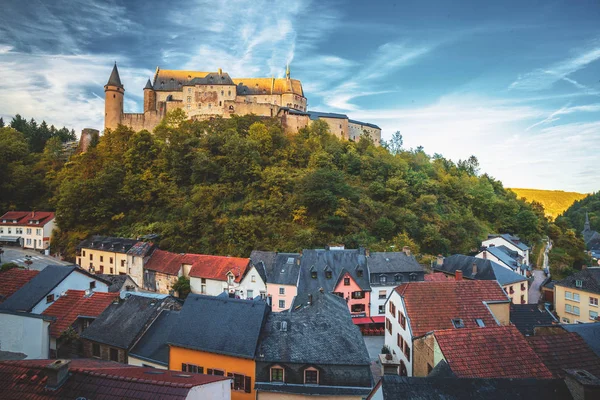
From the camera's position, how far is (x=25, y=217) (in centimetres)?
4438

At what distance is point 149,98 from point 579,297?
6518 centimetres

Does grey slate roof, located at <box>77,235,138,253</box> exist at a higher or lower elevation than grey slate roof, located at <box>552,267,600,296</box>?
higher

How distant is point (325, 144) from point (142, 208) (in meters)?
27.6

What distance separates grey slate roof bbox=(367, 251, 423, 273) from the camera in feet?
95.8

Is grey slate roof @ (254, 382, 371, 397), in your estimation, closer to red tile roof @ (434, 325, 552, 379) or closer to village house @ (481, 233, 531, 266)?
red tile roof @ (434, 325, 552, 379)

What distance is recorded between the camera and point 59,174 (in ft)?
167

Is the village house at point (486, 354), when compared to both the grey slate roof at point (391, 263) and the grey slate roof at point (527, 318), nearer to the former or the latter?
the grey slate roof at point (527, 318)

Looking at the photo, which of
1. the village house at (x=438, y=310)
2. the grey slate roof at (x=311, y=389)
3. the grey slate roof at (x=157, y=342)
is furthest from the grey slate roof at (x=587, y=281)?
the grey slate roof at (x=157, y=342)

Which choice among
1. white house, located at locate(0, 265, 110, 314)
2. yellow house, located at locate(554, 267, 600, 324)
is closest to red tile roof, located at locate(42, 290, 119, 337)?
white house, located at locate(0, 265, 110, 314)

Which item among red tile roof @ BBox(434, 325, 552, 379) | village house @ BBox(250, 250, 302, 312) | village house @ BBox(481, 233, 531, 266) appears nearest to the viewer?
red tile roof @ BBox(434, 325, 552, 379)

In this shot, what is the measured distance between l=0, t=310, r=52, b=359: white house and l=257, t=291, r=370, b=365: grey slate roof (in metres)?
8.48

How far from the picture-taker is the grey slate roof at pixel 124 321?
15.5 metres

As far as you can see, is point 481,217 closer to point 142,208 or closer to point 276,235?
point 276,235

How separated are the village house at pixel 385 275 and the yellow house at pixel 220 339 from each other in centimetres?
1640
